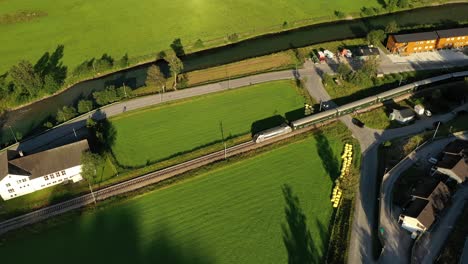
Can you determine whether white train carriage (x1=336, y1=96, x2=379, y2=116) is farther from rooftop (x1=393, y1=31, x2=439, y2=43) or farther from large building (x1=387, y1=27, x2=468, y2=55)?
rooftop (x1=393, y1=31, x2=439, y2=43)

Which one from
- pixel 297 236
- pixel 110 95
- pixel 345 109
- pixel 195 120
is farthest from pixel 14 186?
pixel 345 109

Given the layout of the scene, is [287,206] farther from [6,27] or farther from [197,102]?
[6,27]

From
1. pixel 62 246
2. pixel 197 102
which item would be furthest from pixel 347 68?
pixel 62 246

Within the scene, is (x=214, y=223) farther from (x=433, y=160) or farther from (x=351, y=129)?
(x=433, y=160)

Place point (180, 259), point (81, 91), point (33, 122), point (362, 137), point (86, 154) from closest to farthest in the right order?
point (180, 259)
point (86, 154)
point (362, 137)
point (33, 122)
point (81, 91)

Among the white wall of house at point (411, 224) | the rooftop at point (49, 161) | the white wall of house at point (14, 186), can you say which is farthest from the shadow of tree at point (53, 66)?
the white wall of house at point (411, 224)

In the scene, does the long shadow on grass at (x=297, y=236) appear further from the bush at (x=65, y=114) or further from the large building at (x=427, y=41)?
the large building at (x=427, y=41)
